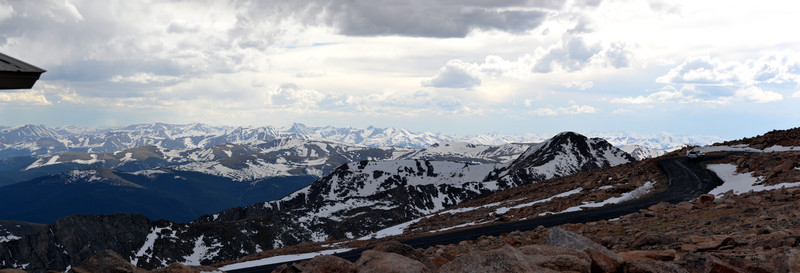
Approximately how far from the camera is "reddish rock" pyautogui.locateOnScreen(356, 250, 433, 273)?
400 inches

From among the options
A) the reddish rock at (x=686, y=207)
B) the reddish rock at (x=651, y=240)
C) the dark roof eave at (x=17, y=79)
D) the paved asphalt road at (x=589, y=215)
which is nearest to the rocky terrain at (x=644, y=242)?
the reddish rock at (x=651, y=240)

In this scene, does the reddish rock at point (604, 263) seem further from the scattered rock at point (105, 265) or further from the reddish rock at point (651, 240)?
the scattered rock at point (105, 265)

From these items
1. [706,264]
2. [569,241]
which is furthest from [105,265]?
[706,264]

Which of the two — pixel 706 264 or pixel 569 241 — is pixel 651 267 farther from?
pixel 569 241

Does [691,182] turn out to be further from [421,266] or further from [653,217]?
[421,266]

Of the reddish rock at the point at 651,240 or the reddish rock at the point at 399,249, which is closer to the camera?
the reddish rock at the point at 399,249

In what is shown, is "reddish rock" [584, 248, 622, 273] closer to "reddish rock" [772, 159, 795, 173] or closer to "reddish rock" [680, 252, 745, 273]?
"reddish rock" [680, 252, 745, 273]

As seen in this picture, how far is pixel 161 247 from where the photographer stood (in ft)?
629

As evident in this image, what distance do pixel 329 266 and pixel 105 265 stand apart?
479cm

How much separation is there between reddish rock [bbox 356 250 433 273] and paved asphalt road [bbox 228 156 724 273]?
20346mm

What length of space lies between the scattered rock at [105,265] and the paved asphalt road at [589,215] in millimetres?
19772

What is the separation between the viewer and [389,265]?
10344 mm

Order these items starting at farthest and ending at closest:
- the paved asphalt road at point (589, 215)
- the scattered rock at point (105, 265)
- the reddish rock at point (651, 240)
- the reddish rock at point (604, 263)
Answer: the paved asphalt road at point (589, 215) < the reddish rock at point (651, 240) < the scattered rock at point (105, 265) < the reddish rock at point (604, 263)

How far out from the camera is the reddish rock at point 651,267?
391 inches
